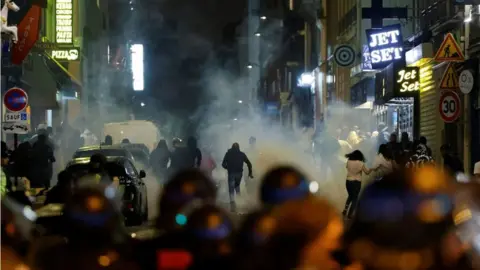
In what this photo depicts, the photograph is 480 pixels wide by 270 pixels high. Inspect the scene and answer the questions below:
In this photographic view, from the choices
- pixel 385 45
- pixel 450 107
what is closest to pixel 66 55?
pixel 385 45

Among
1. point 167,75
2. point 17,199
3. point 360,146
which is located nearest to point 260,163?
point 360,146

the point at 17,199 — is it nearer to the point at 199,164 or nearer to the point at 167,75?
the point at 199,164

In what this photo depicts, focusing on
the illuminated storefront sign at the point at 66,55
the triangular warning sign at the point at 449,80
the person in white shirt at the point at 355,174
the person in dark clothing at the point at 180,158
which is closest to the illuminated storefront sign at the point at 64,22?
the illuminated storefront sign at the point at 66,55

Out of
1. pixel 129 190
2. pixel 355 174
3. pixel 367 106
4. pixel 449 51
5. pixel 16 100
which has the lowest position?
pixel 129 190

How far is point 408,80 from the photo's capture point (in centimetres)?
2530

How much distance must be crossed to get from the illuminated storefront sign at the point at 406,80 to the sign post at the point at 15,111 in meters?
10.9

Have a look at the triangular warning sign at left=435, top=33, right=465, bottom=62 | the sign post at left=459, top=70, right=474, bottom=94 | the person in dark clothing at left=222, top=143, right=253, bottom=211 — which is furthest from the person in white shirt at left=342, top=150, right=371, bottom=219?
the person in dark clothing at left=222, top=143, right=253, bottom=211

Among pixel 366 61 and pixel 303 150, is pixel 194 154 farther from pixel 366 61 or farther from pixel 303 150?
pixel 303 150

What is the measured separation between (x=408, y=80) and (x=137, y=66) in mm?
79645

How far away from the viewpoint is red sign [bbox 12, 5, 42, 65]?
2275 cm

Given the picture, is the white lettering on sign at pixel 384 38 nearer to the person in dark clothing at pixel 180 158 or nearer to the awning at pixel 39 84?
the person in dark clothing at pixel 180 158

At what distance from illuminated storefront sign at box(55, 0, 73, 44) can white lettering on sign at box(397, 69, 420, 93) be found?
50.9 feet

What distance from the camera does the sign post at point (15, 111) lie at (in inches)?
753

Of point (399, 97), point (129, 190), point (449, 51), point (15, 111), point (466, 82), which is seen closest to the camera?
point (129, 190)
